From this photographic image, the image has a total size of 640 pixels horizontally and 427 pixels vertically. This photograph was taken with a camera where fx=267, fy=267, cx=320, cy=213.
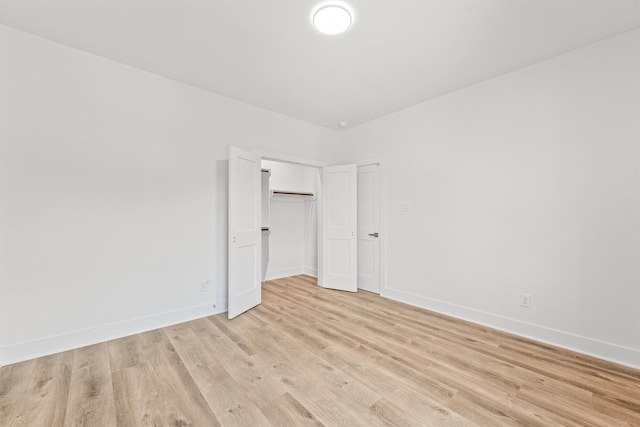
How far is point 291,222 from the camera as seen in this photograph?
5.37m

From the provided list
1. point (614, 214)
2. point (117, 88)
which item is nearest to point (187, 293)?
point (117, 88)

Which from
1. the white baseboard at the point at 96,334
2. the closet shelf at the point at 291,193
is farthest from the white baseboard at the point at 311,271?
the white baseboard at the point at 96,334

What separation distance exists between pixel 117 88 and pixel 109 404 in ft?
9.05

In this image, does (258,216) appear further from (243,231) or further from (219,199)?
(219,199)

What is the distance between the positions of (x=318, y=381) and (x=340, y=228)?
106 inches

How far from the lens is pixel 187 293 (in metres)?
3.11

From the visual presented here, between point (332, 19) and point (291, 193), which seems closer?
point (332, 19)

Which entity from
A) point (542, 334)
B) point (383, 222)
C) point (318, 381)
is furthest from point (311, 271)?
point (542, 334)

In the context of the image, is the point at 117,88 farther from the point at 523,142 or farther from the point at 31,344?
the point at 523,142

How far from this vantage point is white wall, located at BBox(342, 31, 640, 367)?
7.42 ft

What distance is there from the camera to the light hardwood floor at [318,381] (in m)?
1.63

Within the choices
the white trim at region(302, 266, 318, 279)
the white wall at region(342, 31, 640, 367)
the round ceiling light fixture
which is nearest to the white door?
the white wall at region(342, 31, 640, 367)

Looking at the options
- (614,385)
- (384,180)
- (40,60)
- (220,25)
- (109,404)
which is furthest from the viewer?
(384,180)

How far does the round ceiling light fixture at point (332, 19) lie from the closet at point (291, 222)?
304 centimetres
